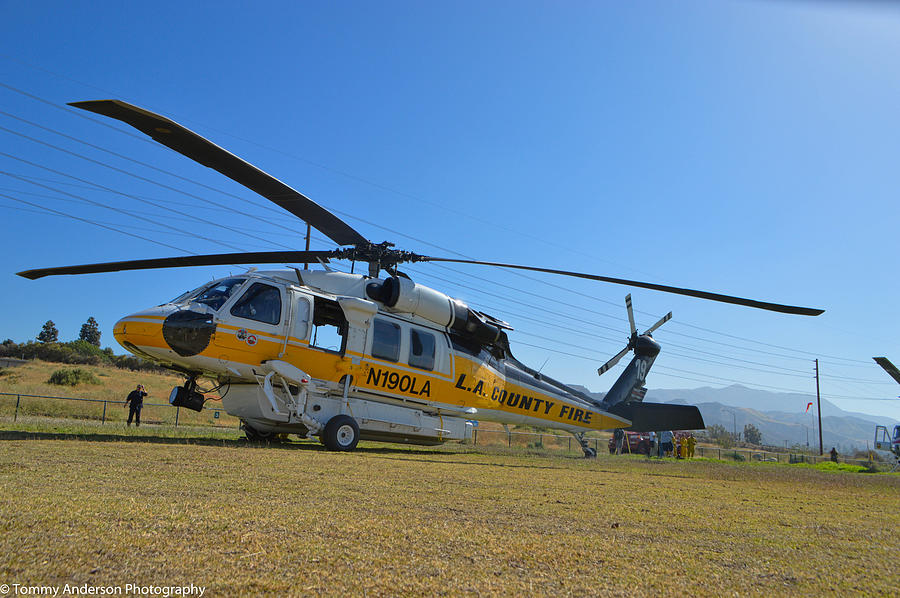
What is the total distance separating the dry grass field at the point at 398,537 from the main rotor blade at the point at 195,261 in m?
6.23

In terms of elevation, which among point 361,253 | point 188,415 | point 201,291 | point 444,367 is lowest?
point 188,415

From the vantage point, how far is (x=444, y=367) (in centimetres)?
1537

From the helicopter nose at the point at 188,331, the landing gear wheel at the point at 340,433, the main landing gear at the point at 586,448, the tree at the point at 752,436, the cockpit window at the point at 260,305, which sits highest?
the cockpit window at the point at 260,305

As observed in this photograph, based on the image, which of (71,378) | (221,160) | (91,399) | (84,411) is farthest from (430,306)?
(71,378)

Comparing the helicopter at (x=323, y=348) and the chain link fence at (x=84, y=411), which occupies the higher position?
the helicopter at (x=323, y=348)

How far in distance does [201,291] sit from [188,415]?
697 inches

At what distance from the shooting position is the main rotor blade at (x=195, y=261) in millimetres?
12459

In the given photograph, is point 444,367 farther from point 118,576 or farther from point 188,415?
point 188,415

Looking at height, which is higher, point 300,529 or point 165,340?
point 165,340

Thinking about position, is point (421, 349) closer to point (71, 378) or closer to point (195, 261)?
point (195, 261)

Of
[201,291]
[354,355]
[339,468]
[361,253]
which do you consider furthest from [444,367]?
[339,468]

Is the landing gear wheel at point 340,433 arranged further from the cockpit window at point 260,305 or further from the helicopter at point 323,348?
the cockpit window at point 260,305

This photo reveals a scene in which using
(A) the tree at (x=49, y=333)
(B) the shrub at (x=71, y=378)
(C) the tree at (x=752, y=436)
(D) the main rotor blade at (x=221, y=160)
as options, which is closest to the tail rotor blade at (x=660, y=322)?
(D) the main rotor blade at (x=221, y=160)

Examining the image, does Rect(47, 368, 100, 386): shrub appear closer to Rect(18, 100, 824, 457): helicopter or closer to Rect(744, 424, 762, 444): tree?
Rect(18, 100, 824, 457): helicopter
